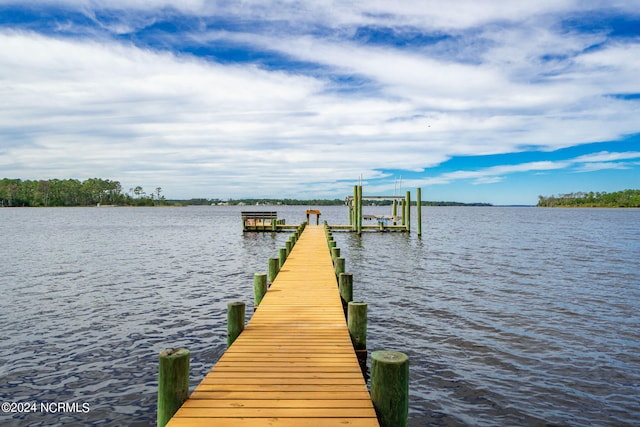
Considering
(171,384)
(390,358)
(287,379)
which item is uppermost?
(390,358)

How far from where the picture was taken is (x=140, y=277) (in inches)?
750

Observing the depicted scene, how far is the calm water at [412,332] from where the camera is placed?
7438 mm

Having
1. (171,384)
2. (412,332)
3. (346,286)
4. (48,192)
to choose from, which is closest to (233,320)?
(171,384)

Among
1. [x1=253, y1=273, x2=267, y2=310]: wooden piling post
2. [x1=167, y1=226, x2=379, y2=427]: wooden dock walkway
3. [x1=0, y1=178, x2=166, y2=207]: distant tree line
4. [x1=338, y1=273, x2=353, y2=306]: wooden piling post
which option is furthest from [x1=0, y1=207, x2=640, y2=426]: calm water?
[x1=0, y1=178, x2=166, y2=207]: distant tree line

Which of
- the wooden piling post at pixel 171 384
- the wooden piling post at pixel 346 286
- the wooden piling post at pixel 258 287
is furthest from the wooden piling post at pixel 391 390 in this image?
the wooden piling post at pixel 258 287

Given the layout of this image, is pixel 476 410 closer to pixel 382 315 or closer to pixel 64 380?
pixel 382 315

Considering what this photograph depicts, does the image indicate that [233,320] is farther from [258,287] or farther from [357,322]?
[258,287]

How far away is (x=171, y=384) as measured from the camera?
4625 mm

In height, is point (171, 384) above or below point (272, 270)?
below

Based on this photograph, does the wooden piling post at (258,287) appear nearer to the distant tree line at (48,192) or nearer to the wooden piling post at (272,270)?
the wooden piling post at (272,270)

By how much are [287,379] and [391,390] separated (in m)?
1.56

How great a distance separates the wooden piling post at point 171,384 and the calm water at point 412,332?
2795 mm

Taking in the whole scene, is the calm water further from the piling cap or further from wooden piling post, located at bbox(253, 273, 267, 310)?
the piling cap

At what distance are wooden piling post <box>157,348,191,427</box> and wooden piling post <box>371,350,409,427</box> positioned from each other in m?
2.21
